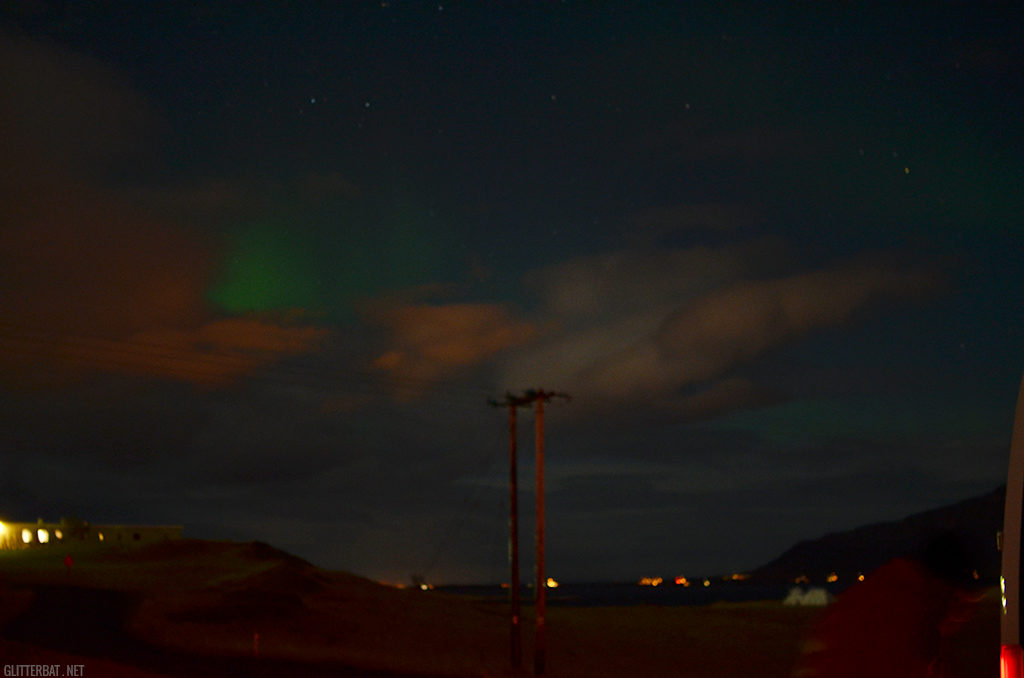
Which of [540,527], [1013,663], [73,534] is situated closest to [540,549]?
[540,527]

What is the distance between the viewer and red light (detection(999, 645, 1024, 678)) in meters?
7.67

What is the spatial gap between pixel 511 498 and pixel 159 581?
49.9 metres

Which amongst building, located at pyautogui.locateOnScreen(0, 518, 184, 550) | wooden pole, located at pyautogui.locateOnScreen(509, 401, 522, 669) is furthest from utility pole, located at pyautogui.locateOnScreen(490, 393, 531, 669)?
building, located at pyautogui.locateOnScreen(0, 518, 184, 550)

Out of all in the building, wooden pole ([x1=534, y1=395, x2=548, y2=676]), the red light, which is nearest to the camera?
the red light

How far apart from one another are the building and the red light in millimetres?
105709

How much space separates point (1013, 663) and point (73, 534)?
115261 mm

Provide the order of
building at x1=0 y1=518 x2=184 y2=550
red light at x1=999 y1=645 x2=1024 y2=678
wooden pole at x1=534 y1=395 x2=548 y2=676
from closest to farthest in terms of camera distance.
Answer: red light at x1=999 y1=645 x2=1024 y2=678, wooden pole at x1=534 y1=395 x2=548 y2=676, building at x1=0 y1=518 x2=184 y2=550

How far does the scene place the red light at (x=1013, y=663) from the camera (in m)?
7.67

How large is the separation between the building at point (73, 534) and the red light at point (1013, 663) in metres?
106

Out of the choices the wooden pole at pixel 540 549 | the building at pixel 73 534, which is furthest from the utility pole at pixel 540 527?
the building at pixel 73 534

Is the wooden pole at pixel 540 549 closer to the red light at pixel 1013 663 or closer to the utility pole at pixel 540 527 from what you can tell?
the utility pole at pixel 540 527

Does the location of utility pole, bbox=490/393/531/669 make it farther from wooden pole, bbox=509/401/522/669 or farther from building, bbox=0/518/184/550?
building, bbox=0/518/184/550

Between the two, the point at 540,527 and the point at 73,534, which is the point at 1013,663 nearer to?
the point at 540,527

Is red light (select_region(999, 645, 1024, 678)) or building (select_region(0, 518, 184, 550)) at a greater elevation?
building (select_region(0, 518, 184, 550))
